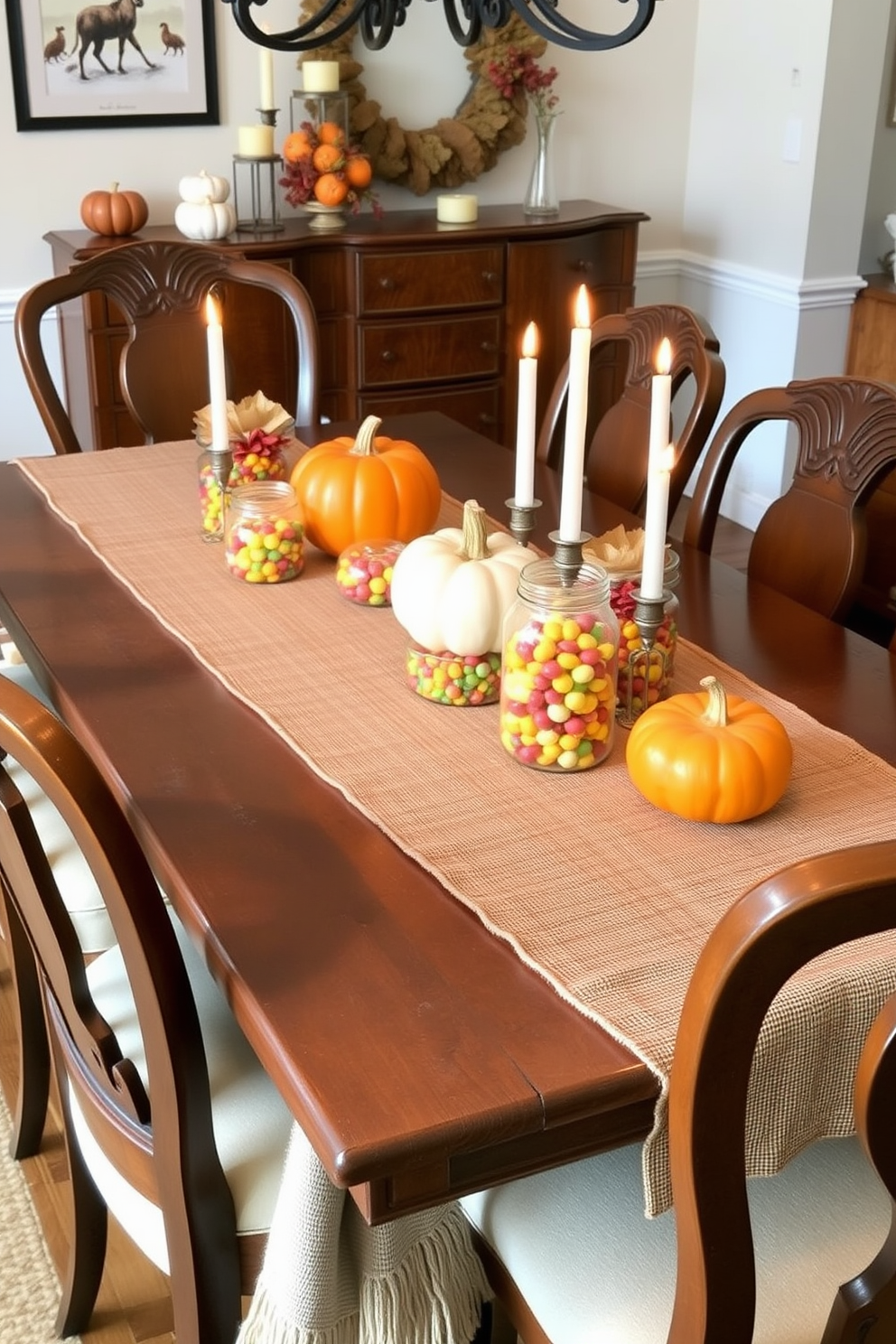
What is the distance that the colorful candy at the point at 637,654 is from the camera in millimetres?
1398

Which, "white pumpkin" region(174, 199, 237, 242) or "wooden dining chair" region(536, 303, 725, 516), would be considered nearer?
"wooden dining chair" region(536, 303, 725, 516)

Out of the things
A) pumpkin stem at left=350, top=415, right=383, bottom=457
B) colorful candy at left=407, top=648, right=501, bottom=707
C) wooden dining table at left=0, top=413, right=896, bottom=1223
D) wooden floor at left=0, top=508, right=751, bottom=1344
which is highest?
pumpkin stem at left=350, top=415, right=383, bottom=457

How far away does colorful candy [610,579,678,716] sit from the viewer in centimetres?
140

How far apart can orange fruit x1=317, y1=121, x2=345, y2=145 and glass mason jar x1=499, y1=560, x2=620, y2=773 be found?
2644mm

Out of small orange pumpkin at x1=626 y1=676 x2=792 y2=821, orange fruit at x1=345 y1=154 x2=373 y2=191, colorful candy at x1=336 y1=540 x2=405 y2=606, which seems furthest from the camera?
orange fruit at x1=345 y1=154 x2=373 y2=191

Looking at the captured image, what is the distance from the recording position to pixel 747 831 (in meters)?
1.23

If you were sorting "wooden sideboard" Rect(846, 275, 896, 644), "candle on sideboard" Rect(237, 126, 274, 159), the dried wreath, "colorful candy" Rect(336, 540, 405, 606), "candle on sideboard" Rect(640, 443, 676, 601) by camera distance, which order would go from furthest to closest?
the dried wreath → "candle on sideboard" Rect(237, 126, 274, 159) → "wooden sideboard" Rect(846, 275, 896, 644) → "colorful candy" Rect(336, 540, 405, 606) → "candle on sideboard" Rect(640, 443, 676, 601)

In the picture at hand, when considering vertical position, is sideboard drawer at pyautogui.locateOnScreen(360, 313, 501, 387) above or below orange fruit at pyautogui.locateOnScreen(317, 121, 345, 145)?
below

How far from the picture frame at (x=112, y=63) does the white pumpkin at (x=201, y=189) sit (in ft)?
1.03

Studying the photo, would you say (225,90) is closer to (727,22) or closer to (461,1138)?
(727,22)

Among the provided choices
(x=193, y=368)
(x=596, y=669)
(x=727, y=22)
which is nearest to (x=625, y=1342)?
(x=596, y=669)

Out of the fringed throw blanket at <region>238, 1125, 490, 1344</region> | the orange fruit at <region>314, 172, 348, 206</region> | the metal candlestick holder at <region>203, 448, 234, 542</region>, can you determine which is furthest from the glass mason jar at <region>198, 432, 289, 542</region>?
Answer: the orange fruit at <region>314, 172, 348, 206</region>

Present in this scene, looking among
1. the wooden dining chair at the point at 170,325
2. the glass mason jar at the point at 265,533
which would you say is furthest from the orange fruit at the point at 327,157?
the glass mason jar at the point at 265,533

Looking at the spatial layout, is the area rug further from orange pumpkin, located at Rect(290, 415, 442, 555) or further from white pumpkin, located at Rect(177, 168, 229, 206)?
white pumpkin, located at Rect(177, 168, 229, 206)
